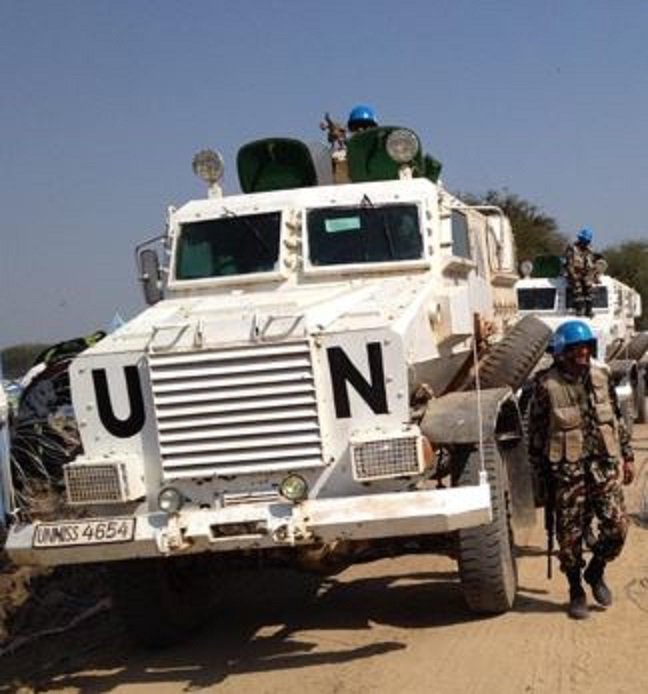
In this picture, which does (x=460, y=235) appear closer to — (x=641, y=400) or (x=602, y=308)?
(x=602, y=308)

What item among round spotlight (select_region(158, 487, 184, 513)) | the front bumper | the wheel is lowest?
the wheel

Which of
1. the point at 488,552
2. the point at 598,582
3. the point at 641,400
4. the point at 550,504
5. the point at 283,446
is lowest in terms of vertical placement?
the point at 641,400

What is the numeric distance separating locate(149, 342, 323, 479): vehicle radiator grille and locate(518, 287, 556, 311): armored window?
1053cm

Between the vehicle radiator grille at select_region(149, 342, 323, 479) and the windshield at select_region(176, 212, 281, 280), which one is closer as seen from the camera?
the vehicle radiator grille at select_region(149, 342, 323, 479)

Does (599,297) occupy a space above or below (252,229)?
below

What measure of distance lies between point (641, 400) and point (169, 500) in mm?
11922

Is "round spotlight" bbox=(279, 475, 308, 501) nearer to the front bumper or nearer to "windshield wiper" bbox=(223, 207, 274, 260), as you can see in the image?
the front bumper

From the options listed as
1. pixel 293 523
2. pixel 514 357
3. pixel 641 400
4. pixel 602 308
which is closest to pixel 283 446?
pixel 293 523

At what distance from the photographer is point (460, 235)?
26.8 ft

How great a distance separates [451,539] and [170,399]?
168cm

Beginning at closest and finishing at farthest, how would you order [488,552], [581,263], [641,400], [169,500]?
[169,500] → [488,552] → [581,263] → [641,400]

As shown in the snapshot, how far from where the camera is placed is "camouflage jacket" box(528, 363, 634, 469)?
6301 millimetres

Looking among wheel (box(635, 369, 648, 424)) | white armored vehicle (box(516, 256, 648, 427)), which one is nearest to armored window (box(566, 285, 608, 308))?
white armored vehicle (box(516, 256, 648, 427))

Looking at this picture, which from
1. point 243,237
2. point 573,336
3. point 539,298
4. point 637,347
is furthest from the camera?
point 637,347
